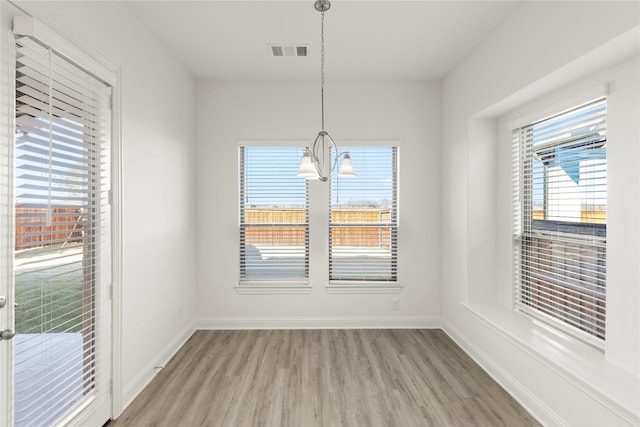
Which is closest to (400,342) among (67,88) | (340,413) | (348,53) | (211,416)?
(340,413)

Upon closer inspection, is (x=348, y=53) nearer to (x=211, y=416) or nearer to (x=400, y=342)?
(x=400, y=342)

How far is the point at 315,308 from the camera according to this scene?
161 inches

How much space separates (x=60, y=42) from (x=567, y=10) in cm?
289

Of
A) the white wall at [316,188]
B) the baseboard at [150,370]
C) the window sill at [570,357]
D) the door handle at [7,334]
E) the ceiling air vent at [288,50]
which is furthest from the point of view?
the white wall at [316,188]

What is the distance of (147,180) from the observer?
2.84 m

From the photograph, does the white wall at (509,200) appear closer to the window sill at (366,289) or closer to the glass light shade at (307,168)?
the window sill at (366,289)

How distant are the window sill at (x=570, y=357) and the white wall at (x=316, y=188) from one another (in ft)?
3.57

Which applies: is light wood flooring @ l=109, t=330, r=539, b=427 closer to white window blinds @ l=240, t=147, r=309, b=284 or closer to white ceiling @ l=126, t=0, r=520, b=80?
white window blinds @ l=240, t=147, r=309, b=284

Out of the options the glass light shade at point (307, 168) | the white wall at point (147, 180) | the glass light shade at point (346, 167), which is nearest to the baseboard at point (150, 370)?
the white wall at point (147, 180)

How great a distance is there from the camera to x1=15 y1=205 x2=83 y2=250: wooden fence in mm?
1637

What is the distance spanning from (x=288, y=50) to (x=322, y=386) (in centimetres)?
296

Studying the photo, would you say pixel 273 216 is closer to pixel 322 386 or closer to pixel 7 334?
pixel 322 386

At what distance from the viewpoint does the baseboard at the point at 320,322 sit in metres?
4.05

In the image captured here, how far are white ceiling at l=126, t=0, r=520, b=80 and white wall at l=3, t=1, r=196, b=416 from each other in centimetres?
27
